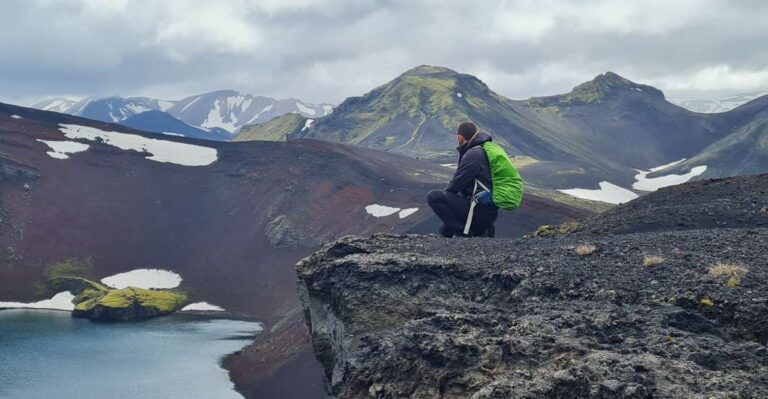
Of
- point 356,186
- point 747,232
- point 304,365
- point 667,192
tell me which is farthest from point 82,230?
point 747,232

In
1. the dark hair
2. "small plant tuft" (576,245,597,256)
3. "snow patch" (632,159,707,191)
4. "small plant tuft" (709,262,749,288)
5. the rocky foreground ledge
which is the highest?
the dark hair

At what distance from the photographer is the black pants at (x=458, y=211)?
15117 mm

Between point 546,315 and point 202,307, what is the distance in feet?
215

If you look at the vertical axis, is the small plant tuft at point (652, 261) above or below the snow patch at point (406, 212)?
above

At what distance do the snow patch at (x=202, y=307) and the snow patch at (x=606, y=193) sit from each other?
95838 millimetres

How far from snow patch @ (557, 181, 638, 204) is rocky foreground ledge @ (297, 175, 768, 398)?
138020 mm

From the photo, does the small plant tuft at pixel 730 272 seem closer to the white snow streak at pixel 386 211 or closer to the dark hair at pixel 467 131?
the dark hair at pixel 467 131

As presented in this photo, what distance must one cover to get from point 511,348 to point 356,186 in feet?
260

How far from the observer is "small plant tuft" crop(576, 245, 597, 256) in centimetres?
1212

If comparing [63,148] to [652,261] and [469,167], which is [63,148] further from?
[652,261]

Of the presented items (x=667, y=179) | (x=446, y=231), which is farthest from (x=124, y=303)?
(x=667, y=179)

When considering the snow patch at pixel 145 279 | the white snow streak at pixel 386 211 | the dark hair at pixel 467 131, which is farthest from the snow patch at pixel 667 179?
the dark hair at pixel 467 131

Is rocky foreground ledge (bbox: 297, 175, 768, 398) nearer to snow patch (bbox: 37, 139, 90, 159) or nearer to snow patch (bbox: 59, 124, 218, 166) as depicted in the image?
snow patch (bbox: 37, 139, 90, 159)

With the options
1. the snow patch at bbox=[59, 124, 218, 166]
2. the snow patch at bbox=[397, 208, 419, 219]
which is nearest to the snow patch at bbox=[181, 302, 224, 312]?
the snow patch at bbox=[397, 208, 419, 219]
